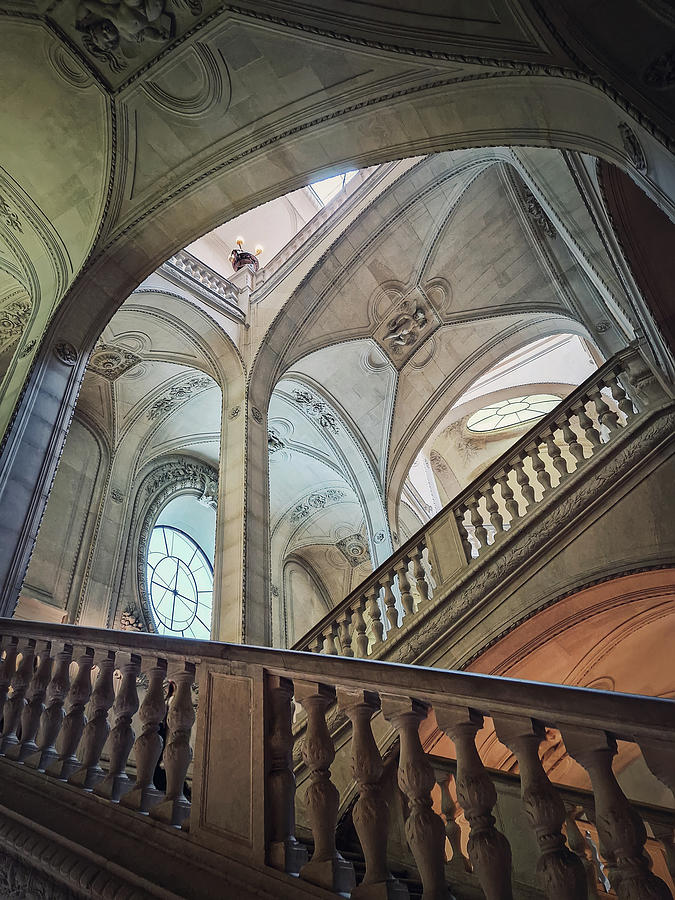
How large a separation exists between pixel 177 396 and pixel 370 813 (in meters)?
10.6

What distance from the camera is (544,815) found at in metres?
1.52

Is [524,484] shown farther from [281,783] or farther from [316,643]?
[281,783]

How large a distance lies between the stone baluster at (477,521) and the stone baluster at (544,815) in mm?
3247

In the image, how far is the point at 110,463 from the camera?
11281 mm

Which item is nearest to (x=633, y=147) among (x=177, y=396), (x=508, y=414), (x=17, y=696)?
A: (x=17, y=696)

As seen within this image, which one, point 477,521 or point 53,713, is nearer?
point 53,713

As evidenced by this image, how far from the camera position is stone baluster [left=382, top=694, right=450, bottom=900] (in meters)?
1.59

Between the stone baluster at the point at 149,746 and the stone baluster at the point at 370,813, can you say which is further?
the stone baluster at the point at 149,746

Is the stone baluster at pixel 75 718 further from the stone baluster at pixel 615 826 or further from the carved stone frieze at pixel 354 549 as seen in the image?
the carved stone frieze at pixel 354 549

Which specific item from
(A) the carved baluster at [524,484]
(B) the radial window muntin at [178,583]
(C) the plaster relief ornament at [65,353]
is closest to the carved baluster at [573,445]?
(A) the carved baluster at [524,484]

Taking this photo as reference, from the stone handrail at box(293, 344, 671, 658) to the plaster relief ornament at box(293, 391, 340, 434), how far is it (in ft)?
21.4

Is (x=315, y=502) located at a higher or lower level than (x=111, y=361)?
lower

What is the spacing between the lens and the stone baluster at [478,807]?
1494 millimetres

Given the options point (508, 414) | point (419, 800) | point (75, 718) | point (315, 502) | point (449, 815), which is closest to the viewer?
→ point (419, 800)
